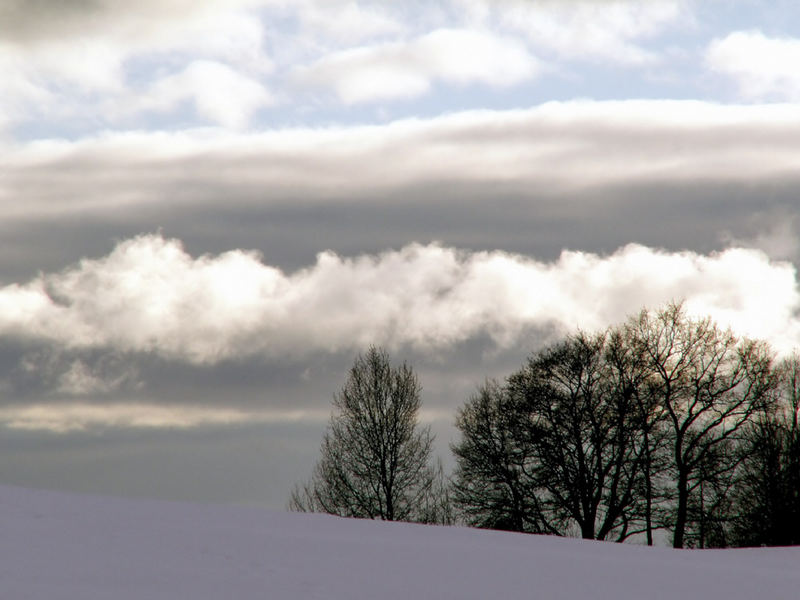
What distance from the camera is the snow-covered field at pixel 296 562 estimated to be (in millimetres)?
12242

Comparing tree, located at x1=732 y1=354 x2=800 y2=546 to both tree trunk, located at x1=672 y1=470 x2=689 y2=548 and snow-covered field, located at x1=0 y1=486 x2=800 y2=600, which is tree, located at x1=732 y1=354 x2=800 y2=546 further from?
snow-covered field, located at x1=0 y1=486 x2=800 y2=600

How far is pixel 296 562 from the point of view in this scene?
14.2 m

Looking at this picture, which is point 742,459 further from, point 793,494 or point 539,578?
point 539,578

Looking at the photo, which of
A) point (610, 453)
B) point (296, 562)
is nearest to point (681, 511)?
point (610, 453)

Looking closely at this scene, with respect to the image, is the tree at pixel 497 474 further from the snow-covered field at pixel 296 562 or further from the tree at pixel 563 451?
the snow-covered field at pixel 296 562

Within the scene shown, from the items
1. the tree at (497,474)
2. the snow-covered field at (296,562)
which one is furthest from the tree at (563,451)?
the snow-covered field at (296,562)

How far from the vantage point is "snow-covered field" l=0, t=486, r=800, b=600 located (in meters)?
12.2

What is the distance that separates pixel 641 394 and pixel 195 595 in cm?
3037

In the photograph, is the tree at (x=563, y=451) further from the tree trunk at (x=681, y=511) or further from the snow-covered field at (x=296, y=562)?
the snow-covered field at (x=296, y=562)

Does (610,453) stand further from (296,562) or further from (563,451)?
(296,562)

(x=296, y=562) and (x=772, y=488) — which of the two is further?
(x=772, y=488)

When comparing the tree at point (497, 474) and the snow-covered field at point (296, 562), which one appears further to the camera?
the tree at point (497, 474)

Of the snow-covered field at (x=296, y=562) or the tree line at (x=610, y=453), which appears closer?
the snow-covered field at (x=296, y=562)

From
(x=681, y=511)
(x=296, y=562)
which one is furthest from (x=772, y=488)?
(x=296, y=562)
